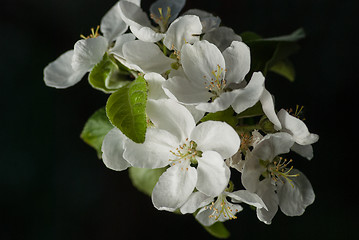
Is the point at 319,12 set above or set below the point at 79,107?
above

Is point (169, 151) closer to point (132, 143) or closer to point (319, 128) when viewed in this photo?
point (132, 143)

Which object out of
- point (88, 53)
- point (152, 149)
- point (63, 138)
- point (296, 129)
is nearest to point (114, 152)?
point (152, 149)

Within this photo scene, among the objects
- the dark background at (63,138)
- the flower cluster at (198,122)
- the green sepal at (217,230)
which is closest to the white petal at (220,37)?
the flower cluster at (198,122)

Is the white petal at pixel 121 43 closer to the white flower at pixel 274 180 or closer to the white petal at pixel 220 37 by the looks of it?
the white petal at pixel 220 37

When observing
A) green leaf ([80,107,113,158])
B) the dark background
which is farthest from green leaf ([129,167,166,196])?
the dark background

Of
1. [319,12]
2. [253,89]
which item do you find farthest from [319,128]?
[253,89]

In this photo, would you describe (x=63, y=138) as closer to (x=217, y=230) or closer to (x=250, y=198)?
(x=217, y=230)
